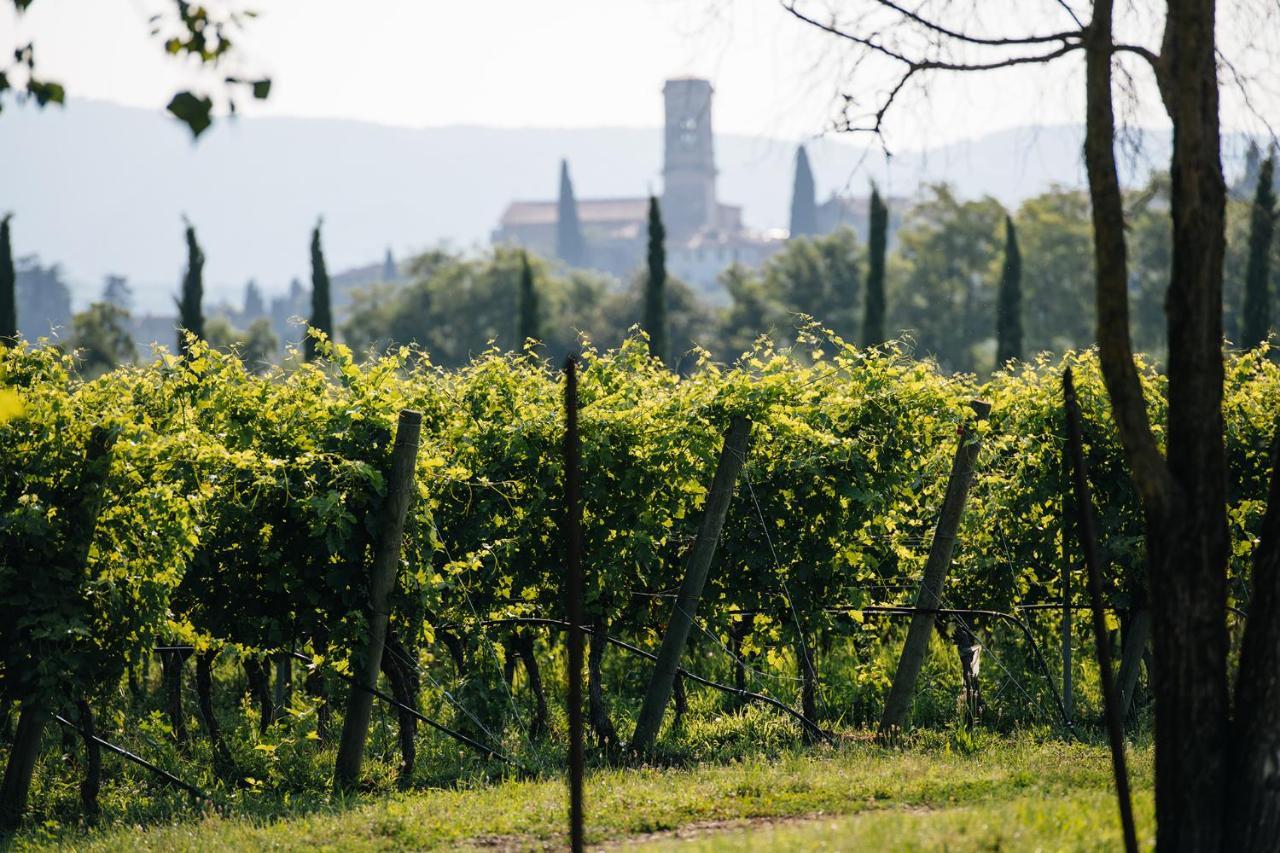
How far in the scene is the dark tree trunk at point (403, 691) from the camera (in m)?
7.84

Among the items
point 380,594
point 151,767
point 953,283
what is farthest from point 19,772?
point 953,283

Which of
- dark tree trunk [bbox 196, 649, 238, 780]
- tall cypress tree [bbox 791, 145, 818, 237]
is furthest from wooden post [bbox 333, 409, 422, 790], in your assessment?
tall cypress tree [bbox 791, 145, 818, 237]

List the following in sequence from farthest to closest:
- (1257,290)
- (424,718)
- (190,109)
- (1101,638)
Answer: (1257,290)
(424,718)
(1101,638)
(190,109)

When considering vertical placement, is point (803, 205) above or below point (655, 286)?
above

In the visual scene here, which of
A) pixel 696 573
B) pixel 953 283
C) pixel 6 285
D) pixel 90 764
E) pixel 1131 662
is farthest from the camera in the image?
pixel 953 283

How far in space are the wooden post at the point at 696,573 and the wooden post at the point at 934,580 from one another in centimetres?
133

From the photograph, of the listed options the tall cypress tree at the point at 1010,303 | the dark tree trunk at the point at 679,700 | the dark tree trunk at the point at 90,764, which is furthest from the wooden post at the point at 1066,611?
the tall cypress tree at the point at 1010,303

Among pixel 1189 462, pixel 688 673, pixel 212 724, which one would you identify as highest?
pixel 1189 462

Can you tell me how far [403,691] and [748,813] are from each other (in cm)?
256

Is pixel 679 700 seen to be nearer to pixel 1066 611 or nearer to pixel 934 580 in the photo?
pixel 934 580

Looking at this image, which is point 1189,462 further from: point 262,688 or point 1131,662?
point 262,688

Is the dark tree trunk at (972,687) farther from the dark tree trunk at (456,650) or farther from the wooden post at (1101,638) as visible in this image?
the dark tree trunk at (456,650)

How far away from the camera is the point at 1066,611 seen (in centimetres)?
905

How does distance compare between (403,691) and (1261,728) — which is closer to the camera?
(1261,728)
